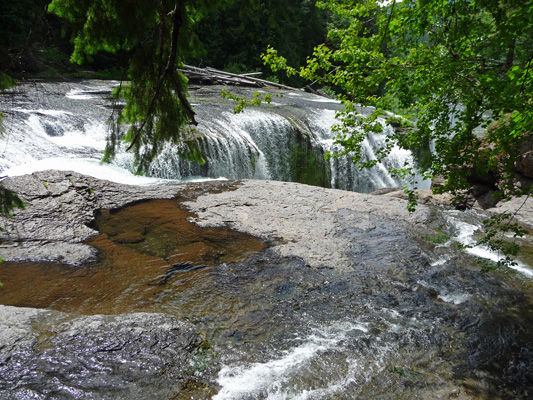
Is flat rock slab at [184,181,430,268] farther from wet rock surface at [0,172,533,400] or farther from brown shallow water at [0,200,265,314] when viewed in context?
brown shallow water at [0,200,265,314]

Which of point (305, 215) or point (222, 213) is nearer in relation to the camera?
point (222, 213)

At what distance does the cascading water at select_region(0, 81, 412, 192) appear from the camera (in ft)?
31.2

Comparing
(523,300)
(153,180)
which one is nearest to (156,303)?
(523,300)

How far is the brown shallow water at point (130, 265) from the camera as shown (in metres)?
4.33

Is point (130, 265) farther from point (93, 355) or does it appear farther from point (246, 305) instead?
point (93, 355)

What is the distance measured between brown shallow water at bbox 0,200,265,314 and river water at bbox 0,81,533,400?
22 millimetres

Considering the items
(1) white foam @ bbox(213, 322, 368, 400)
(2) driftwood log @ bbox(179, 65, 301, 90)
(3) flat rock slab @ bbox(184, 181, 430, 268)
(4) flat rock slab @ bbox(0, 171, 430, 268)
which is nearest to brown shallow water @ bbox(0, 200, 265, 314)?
(4) flat rock slab @ bbox(0, 171, 430, 268)

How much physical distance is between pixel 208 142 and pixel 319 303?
7103mm

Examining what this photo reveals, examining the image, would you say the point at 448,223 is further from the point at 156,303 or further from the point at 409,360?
the point at 156,303

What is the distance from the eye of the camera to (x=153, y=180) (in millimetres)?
9453

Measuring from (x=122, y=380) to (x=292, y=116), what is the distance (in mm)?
12000

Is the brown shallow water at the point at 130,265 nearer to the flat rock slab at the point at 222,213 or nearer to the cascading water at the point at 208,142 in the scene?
the flat rock slab at the point at 222,213

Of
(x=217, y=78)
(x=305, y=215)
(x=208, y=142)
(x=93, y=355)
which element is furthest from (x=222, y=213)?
(x=217, y=78)

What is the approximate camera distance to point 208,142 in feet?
35.1
